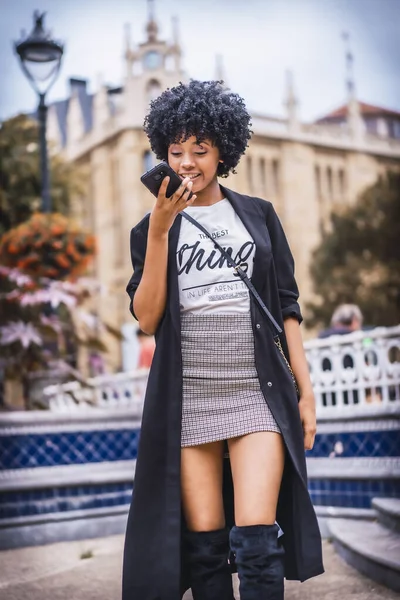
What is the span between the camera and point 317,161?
37.9m

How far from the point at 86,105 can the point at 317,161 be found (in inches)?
454

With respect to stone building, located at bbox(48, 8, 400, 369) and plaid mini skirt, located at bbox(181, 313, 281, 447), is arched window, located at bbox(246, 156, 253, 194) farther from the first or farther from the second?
plaid mini skirt, located at bbox(181, 313, 281, 447)

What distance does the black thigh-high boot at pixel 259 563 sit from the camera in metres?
2.16

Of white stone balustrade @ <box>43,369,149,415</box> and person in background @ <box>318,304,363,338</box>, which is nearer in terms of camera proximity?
person in background @ <box>318,304,363,338</box>

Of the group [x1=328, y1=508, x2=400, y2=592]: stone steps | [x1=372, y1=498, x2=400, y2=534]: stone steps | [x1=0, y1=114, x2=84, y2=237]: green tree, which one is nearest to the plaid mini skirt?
[x1=328, y1=508, x2=400, y2=592]: stone steps

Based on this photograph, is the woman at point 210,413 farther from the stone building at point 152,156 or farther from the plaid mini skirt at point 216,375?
the stone building at point 152,156

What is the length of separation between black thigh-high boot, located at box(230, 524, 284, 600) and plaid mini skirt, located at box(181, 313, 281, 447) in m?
0.31

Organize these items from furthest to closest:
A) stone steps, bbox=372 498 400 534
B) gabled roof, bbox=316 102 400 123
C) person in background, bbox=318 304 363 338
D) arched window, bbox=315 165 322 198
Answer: gabled roof, bbox=316 102 400 123
arched window, bbox=315 165 322 198
person in background, bbox=318 304 363 338
stone steps, bbox=372 498 400 534

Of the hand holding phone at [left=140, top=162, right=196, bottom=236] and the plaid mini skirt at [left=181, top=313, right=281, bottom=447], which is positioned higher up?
the hand holding phone at [left=140, top=162, right=196, bottom=236]

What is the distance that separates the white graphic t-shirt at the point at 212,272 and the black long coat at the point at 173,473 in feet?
0.10

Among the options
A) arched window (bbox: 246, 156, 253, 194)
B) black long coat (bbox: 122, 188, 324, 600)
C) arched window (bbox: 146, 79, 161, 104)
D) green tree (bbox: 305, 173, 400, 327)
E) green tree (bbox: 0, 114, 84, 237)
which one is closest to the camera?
black long coat (bbox: 122, 188, 324, 600)

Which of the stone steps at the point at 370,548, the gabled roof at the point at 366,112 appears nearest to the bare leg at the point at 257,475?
the stone steps at the point at 370,548

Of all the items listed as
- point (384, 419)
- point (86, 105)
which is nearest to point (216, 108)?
point (384, 419)

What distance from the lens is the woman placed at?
2238 millimetres
